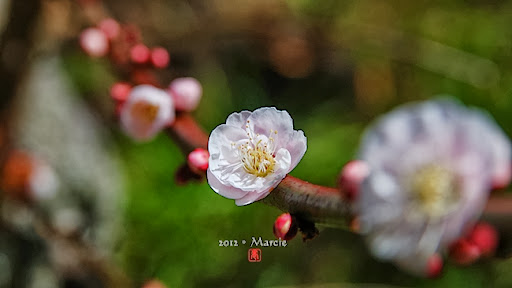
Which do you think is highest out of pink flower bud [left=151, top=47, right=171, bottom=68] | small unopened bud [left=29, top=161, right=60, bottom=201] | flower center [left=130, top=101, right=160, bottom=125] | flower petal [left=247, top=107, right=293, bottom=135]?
flower petal [left=247, top=107, right=293, bottom=135]

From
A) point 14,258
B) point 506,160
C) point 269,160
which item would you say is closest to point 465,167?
point 506,160

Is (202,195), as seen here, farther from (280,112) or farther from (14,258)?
(14,258)

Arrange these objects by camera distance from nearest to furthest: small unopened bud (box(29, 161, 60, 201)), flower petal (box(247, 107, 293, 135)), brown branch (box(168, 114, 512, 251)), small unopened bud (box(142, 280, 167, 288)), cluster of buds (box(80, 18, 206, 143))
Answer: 1. brown branch (box(168, 114, 512, 251))
2. flower petal (box(247, 107, 293, 135))
3. cluster of buds (box(80, 18, 206, 143))
4. small unopened bud (box(142, 280, 167, 288))
5. small unopened bud (box(29, 161, 60, 201))

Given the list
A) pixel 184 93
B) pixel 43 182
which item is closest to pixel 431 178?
pixel 184 93

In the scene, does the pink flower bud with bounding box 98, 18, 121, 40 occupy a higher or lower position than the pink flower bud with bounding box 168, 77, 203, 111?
higher

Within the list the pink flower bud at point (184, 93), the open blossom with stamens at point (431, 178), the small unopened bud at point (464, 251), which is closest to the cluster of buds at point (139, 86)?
the pink flower bud at point (184, 93)

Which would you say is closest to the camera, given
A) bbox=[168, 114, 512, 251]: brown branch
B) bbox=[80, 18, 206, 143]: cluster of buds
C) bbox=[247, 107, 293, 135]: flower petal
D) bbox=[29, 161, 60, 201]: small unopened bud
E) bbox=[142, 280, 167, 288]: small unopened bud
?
bbox=[168, 114, 512, 251]: brown branch

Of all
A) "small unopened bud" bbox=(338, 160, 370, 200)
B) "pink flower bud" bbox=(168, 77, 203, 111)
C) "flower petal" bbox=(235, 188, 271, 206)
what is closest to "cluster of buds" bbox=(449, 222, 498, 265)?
"small unopened bud" bbox=(338, 160, 370, 200)

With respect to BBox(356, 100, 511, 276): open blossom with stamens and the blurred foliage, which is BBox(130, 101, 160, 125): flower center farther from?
BBox(356, 100, 511, 276): open blossom with stamens
